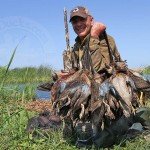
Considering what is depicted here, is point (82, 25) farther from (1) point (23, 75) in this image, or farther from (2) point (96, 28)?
(1) point (23, 75)

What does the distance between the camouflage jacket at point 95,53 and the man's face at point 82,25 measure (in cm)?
10

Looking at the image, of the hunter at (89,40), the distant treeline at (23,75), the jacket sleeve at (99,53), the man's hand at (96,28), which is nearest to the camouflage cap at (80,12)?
the hunter at (89,40)

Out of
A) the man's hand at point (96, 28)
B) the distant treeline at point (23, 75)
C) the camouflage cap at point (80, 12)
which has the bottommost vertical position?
the distant treeline at point (23, 75)

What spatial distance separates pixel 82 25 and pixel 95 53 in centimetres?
42

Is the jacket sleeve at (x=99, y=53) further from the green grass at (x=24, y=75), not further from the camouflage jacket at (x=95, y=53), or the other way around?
the green grass at (x=24, y=75)

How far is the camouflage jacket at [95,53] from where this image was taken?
665cm

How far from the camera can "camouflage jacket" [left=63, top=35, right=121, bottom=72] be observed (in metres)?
6.65

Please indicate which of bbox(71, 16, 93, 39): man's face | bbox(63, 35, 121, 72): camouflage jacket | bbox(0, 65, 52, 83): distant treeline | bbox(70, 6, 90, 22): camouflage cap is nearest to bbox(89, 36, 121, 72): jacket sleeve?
bbox(63, 35, 121, 72): camouflage jacket

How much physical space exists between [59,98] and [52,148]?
0.83 m

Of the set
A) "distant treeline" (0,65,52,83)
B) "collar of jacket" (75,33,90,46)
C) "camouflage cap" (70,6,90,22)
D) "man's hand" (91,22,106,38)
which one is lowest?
"distant treeline" (0,65,52,83)

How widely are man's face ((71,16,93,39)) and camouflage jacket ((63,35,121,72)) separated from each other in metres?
0.10

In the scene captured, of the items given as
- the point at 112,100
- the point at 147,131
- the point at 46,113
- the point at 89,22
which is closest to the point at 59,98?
the point at 112,100

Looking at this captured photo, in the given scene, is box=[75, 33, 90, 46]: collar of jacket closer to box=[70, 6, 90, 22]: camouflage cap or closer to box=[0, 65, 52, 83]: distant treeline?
box=[70, 6, 90, 22]: camouflage cap

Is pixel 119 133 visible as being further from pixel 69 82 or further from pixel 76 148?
pixel 69 82
